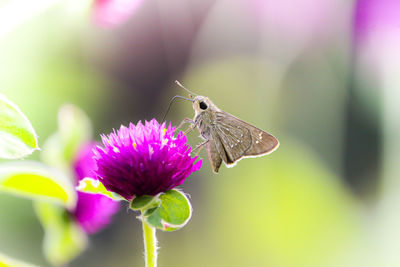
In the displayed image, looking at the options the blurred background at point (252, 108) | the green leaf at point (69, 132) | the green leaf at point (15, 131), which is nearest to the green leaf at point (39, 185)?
the green leaf at point (15, 131)

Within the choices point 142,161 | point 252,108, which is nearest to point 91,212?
point 142,161

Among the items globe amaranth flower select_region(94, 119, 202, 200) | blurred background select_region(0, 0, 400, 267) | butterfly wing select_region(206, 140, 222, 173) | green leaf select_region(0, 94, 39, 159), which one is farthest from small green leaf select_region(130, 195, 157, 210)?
blurred background select_region(0, 0, 400, 267)

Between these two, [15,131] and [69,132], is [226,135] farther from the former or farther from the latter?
[15,131]

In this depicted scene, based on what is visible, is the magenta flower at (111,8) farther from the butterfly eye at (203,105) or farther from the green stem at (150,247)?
the green stem at (150,247)

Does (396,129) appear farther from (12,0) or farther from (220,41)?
(12,0)

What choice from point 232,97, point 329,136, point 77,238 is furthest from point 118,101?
point 77,238
